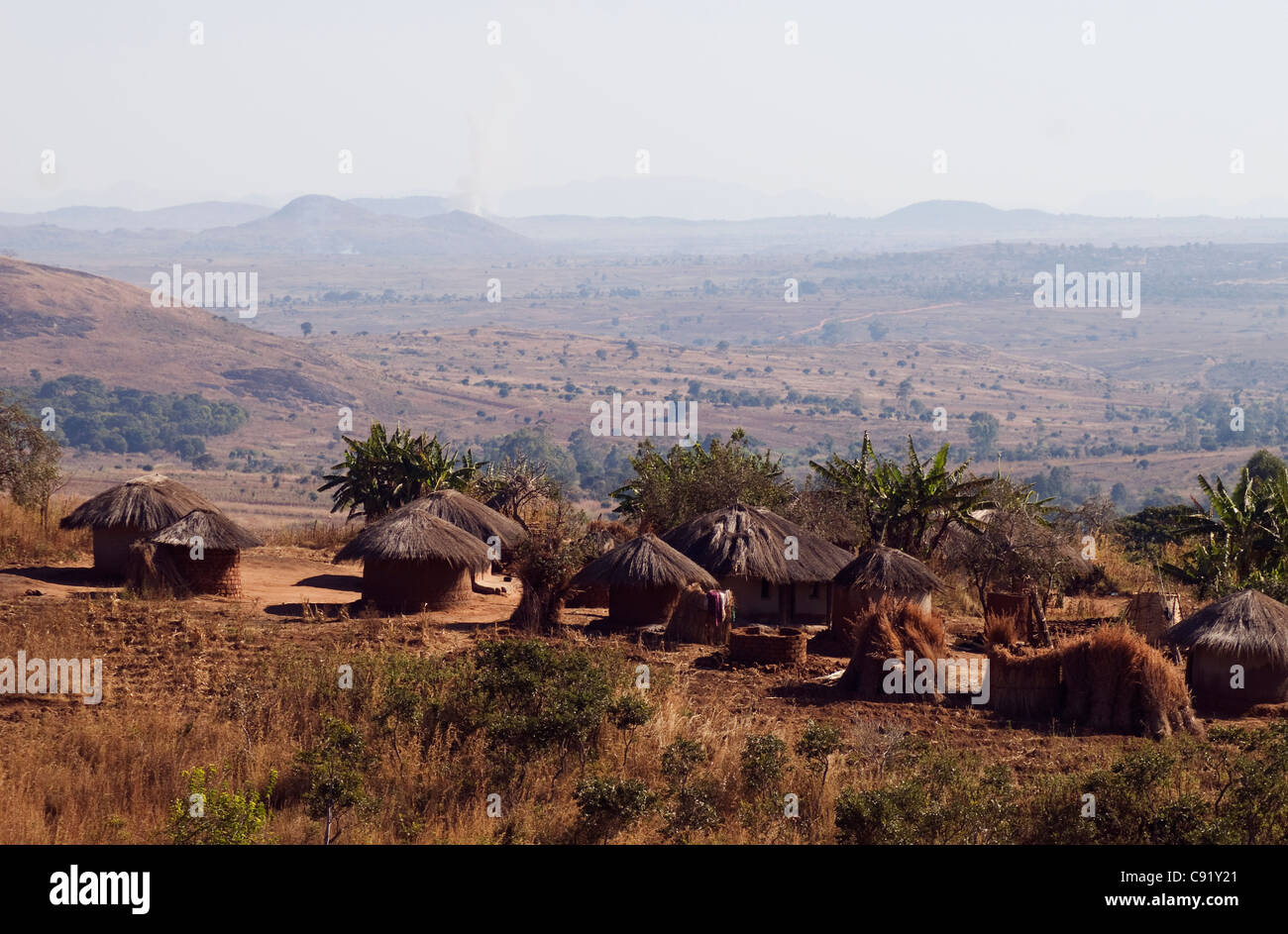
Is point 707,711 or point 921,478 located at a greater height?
point 921,478

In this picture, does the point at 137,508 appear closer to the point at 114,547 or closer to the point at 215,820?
the point at 114,547

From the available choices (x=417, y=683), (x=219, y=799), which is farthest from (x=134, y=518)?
(x=219, y=799)

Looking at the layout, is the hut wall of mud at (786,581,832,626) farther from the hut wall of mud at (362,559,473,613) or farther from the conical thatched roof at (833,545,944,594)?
the hut wall of mud at (362,559,473,613)

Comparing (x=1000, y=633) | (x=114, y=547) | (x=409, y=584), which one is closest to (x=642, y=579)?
(x=409, y=584)

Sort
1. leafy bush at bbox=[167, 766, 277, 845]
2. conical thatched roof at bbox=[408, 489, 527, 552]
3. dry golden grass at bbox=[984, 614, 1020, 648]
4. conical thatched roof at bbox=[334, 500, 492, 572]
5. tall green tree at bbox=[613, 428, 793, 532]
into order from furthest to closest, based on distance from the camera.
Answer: tall green tree at bbox=[613, 428, 793, 532] → conical thatched roof at bbox=[408, 489, 527, 552] → conical thatched roof at bbox=[334, 500, 492, 572] → dry golden grass at bbox=[984, 614, 1020, 648] → leafy bush at bbox=[167, 766, 277, 845]

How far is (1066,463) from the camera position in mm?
128375

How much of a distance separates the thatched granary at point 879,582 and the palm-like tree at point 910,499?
288cm

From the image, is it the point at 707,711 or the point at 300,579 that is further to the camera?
the point at 300,579

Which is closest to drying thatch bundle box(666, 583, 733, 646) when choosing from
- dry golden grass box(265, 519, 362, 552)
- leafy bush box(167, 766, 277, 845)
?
leafy bush box(167, 766, 277, 845)

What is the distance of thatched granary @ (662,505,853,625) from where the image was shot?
66.0ft

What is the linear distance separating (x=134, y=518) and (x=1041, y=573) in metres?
12.7

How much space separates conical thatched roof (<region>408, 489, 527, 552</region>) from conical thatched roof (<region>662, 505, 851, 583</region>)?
9.93 feet
